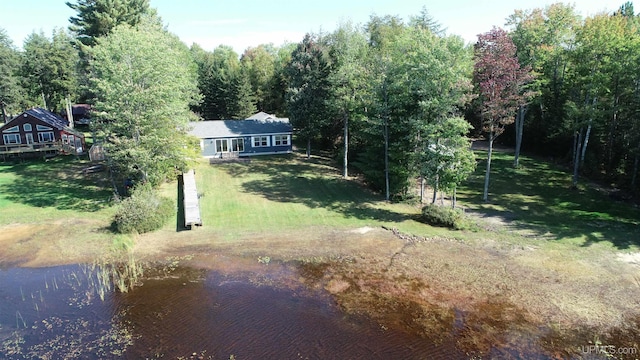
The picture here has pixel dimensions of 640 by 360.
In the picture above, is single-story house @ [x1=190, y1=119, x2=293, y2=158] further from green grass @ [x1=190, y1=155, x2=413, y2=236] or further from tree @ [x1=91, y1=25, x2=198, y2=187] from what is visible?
tree @ [x1=91, y1=25, x2=198, y2=187]

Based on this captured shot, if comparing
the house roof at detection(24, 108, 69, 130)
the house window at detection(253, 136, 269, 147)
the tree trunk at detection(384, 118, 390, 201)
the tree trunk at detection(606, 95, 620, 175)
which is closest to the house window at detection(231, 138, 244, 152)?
the house window at detection(253, 136, 269, 147)

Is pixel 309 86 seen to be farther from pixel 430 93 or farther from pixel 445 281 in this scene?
pixel 445 281

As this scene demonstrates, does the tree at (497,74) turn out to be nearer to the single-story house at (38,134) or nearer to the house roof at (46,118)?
the single-story house at (38,134)

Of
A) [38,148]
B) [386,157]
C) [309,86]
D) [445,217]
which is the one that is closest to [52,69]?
[38,148]

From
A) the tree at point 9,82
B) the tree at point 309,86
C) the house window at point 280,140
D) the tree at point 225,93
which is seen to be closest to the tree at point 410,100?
the tree at point 309,86

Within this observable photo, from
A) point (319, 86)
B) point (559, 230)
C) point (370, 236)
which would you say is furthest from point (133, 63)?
point (559, 230)

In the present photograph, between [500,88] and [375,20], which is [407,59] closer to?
[500,88]
